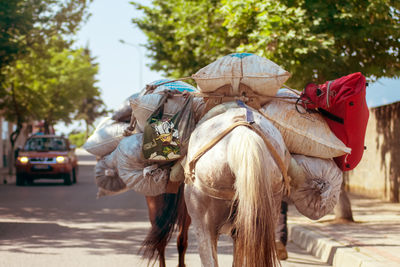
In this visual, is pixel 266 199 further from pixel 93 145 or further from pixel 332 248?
pixel 332 248

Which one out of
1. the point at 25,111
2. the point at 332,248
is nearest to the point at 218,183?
the point at 332,248

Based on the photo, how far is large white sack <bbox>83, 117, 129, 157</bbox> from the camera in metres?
7.43

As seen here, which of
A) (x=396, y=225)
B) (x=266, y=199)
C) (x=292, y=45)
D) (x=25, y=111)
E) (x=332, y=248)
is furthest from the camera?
(x=25, y=111)

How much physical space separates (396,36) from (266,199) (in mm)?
8443

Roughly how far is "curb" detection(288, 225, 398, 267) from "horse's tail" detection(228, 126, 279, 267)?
3.22 m

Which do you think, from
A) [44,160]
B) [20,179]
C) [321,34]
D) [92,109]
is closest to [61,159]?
[44,160]

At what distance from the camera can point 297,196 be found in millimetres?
5008

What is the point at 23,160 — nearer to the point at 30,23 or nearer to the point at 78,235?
the point at 30,23

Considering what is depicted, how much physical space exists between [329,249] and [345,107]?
3.67m

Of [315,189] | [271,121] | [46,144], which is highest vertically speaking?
[271,121]

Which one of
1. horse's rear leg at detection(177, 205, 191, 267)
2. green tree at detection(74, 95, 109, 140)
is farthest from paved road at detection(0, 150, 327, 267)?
green tree at detection(74, 95, 109, 140)

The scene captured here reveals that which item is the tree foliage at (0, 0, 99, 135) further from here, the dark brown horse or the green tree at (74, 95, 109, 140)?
the green tree at (74, 95, 109, 140)

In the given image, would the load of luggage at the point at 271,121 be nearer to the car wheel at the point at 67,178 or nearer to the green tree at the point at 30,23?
the green tree at the point at 30,23

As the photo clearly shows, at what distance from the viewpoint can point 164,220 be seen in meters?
6.66
